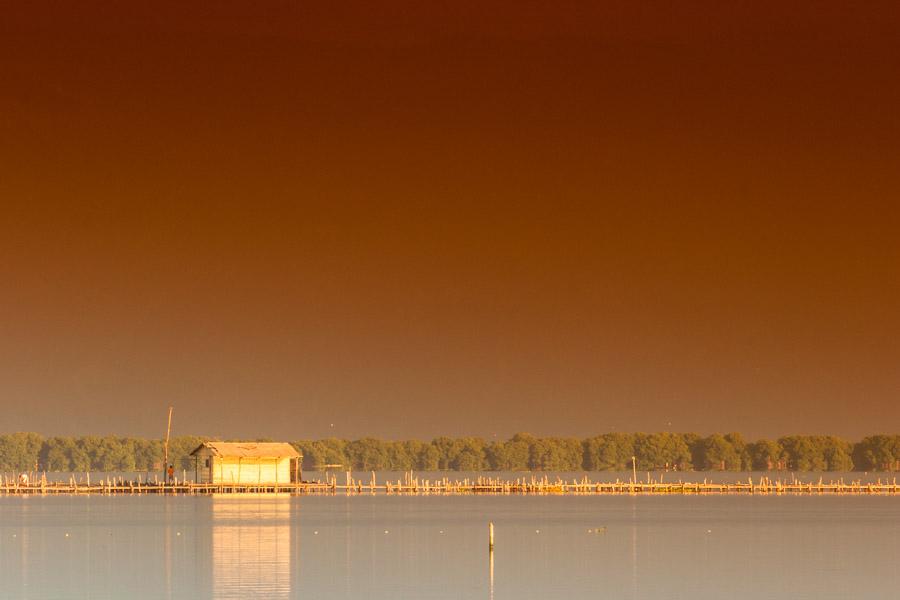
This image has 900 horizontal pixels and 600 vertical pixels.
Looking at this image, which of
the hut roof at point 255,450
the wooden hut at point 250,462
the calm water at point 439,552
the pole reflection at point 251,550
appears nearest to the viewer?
the pole reflection at point 251,550

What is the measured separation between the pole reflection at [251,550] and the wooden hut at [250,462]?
12783 millimetres

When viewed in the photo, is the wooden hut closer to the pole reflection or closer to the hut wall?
the hut wall

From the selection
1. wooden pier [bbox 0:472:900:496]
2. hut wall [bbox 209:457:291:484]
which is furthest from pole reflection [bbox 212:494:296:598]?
wooden pier [bbox 0:472:900:496]

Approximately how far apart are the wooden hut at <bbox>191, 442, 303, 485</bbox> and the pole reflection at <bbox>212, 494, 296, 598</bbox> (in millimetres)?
12783

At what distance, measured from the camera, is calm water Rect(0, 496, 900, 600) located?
1930 inches

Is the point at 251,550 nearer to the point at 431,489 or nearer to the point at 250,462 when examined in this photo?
the point at 250,462

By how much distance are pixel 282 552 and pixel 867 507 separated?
5417 cm

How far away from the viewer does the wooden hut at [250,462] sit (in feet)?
355

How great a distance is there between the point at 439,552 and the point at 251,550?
691 cm

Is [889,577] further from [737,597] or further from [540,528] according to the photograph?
[540,528]

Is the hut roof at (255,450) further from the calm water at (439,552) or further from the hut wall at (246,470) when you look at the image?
the calm water at (439,552)

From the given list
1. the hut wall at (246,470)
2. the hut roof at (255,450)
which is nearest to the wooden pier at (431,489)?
the hut wall at (246,470)

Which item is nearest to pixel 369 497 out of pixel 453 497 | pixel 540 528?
pixel 453 497

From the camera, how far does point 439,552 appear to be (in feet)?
201
